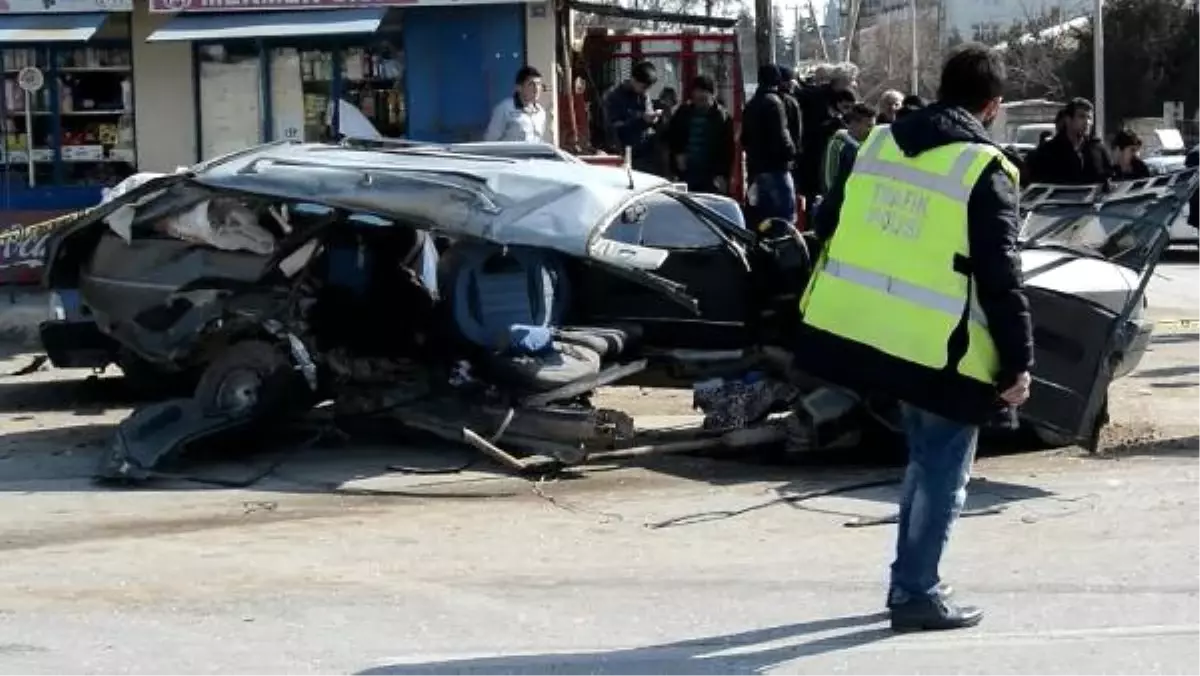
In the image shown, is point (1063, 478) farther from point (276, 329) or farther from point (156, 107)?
point (156, 107)

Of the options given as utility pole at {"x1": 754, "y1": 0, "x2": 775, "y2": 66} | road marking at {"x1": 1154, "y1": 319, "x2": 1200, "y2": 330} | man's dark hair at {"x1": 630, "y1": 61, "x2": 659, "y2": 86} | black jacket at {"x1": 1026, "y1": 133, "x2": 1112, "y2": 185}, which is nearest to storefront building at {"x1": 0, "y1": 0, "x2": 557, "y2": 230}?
man's dark hair at {"x1": 630, "y1": 61, "x2": 659, "y2": 86}

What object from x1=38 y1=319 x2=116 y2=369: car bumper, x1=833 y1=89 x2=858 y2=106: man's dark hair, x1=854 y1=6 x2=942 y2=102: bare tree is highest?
x1=854 y1=6 x2=942 y2=102: bare tree

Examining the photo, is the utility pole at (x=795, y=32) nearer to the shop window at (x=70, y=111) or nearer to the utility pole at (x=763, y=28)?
the utility pole at (x=763, y=28)

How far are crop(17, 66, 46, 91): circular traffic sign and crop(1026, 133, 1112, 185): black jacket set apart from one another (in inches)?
337

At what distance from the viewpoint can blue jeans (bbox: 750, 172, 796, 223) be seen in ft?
46.0

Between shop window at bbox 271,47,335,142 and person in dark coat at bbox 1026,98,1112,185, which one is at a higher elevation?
shop window at bbox 271,47,335,142

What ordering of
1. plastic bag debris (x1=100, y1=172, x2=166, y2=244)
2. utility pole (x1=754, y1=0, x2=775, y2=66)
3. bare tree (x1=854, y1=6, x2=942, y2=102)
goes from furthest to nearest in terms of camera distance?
bare tree (x1=854, y1=6, x2=942, y2=102)
utility pole (x1=754, y1=0, x2=775, y2=66)
plastic bag debris (x1=100, y1=172, x2=166, y2=244)

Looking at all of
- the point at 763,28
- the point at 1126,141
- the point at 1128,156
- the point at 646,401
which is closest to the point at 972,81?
the point at 646,401

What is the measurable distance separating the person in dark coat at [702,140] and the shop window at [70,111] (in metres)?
4.93

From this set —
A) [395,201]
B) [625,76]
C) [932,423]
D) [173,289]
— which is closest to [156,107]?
[625,76]

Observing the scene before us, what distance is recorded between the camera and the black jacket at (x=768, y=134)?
45.2ft

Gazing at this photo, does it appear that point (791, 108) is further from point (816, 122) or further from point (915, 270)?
point (915, 270)

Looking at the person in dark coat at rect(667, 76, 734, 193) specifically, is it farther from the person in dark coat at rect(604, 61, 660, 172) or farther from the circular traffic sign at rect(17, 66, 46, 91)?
the circular traffic sign at rect(17, 66, 46, 91)

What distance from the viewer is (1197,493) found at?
821 cm
